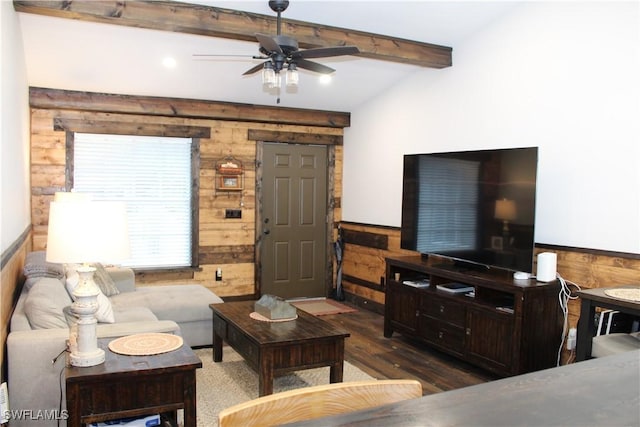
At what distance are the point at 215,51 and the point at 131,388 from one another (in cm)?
348

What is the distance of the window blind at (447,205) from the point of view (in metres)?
4.48

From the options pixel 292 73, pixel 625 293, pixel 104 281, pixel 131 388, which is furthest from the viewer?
pixel 104 281

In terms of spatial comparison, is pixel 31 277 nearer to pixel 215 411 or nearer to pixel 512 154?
pixel 215 411

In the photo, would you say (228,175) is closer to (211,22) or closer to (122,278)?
(122,278)

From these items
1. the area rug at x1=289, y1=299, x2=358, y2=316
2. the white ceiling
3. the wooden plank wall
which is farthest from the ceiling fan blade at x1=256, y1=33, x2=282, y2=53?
the area rug at x1=289, y1=299, x2=358, y2=316

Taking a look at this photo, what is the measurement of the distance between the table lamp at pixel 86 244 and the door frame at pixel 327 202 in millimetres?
4197

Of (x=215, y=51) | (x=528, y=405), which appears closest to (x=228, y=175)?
(x=215, y=51)

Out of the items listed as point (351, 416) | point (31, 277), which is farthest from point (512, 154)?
point (31, 277)

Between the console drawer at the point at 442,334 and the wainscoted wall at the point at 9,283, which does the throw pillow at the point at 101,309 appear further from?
the console drawer at the point at 442,334

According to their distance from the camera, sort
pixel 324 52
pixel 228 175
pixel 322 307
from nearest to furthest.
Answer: pixel 324 52 → pixel 228 175 → pixel 322 307

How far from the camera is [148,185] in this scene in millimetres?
6176

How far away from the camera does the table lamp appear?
2.35 meters

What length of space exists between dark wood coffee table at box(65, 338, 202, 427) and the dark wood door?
421 cm

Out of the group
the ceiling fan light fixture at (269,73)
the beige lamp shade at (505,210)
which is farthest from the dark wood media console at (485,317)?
the ceiling fan light fixture at (269,73)
